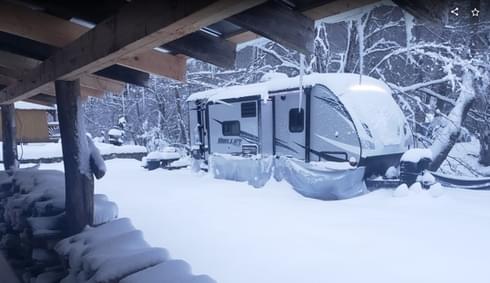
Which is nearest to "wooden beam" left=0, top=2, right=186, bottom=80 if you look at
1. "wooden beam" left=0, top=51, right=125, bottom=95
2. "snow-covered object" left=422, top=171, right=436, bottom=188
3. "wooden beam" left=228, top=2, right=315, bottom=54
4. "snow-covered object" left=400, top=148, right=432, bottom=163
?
"wooden beam" left=228, top=2, right=315, bottom=54

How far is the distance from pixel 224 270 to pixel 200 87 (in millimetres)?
17117

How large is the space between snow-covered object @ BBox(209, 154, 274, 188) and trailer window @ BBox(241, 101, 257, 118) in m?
1.40

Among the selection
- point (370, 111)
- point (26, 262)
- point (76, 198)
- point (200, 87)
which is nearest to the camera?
point (76, 198)

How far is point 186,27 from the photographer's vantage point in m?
1.83

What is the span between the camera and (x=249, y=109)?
10070 millimetres

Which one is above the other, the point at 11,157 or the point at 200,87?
the point at 200,87

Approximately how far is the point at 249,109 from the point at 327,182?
12.2ft

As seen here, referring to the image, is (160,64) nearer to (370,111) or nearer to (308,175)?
(308,175)

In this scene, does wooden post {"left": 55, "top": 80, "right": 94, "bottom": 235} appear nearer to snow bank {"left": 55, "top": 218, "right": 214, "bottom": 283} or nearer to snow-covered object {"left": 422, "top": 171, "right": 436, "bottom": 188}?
snow bank {"left": 55, "top": 218, "right": 214, "bottom": 283}

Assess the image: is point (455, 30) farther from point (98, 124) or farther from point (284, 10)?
point (98, 124)

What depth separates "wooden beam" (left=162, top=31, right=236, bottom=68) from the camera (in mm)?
2773

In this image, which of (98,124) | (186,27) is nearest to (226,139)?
(186,27)

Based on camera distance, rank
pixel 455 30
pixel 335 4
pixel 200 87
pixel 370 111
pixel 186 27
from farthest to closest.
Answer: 1. pixel 200 87
2. pixel 455 30
3. pixel 370 111
4. pixel 186 27
5. pixel 335 4

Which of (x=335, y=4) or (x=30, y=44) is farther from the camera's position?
(x=30, y=44)
